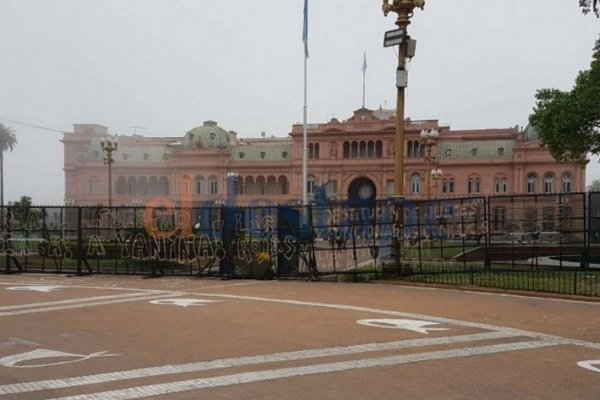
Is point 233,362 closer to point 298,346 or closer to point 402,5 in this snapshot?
point 298,346

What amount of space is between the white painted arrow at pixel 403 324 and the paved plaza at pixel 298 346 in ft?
0.10

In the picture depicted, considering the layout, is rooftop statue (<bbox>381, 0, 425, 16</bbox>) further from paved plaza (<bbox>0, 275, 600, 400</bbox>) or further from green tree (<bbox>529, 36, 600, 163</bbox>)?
green tree (<bbox>529, 36, 600, 163</bbox>)

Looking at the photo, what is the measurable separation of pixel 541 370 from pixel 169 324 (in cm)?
513

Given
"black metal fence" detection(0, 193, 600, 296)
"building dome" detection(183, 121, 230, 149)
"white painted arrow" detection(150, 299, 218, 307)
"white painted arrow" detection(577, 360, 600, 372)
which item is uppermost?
"building dome" detection(183, 121, 230, 149)

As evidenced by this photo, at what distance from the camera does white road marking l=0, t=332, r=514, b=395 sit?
17.9ft

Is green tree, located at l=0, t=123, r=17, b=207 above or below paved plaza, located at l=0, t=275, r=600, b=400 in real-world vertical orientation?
above

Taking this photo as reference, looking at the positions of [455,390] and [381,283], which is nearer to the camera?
[455,390]

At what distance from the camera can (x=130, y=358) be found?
6.43 m

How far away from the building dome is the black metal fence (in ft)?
218

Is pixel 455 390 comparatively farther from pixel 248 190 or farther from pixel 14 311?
pixel 248 190

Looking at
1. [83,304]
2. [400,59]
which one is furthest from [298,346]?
[400,59]

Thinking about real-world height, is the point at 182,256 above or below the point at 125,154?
below

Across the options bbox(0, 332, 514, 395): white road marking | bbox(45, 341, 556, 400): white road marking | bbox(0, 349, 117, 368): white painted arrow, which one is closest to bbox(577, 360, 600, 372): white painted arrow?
bbox(45, 341, 556, 400): white road marking

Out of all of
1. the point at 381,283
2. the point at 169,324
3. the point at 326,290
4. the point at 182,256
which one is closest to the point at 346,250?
the point at 381,283
